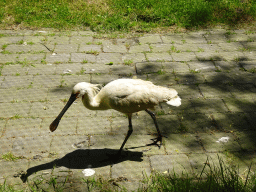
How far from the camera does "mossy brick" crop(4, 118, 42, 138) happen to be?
4.68 meters

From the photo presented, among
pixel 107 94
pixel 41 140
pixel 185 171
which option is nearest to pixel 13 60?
pixel 41 140

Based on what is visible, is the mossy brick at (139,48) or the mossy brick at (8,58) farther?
the mossy brick at (139,48)

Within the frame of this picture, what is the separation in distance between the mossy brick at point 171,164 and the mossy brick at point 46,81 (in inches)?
101

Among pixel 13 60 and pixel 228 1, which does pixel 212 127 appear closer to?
pixel 13 60

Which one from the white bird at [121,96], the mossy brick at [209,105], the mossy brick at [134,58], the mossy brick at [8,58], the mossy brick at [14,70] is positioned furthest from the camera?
the mossy brick at [134,58]

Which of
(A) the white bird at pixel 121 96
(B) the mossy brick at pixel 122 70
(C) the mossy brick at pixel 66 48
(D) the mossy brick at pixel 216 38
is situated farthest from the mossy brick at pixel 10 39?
(D) the mossy brick at pixel 216 38

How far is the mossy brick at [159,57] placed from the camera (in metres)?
6.72

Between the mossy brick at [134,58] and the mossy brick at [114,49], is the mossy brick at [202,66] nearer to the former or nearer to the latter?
the mossy brick at [134,58]

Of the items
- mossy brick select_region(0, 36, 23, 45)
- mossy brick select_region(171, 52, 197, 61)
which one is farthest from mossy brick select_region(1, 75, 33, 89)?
mossy brick select_region(171, 52, 197, 61)

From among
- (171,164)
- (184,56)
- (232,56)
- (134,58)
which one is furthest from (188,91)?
(171,164)

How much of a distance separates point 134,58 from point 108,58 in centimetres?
56

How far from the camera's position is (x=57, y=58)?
21.9 ft

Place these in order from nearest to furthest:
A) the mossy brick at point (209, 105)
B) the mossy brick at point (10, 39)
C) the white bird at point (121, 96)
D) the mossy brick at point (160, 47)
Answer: the white bird at point (121, 96) < the mossy brick at point (209, 105) < the mossy brick at point (160, 47) < the mossy brick at point (10, 39)

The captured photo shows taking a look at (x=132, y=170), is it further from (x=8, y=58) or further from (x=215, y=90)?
(x=8, y=58)
